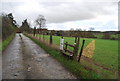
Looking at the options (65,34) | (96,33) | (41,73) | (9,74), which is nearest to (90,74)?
(41,73)

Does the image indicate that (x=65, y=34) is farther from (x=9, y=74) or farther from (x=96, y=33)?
(x=9, y=74)

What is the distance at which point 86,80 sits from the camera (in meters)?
4.51

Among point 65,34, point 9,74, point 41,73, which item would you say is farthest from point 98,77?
point 65,34

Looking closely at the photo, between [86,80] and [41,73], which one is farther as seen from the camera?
[41,73]

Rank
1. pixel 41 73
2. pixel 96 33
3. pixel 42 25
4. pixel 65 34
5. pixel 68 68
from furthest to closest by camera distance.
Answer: pixel 42 25, pixel 96 33, pixel 65 34, pixel 68 68, pixel 41 73

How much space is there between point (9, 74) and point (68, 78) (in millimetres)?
2375

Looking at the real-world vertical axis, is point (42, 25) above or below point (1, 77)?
above

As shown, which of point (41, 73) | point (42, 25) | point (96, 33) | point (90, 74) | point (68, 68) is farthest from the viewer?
point (42, 25)

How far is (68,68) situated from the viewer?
5996 mm

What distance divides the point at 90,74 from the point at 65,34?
121ft

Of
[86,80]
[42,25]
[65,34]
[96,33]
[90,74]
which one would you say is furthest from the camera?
[42,25]

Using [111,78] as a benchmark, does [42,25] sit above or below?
above

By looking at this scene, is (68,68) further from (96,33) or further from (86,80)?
(96,33)

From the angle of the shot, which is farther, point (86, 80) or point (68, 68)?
point (68, 68)
